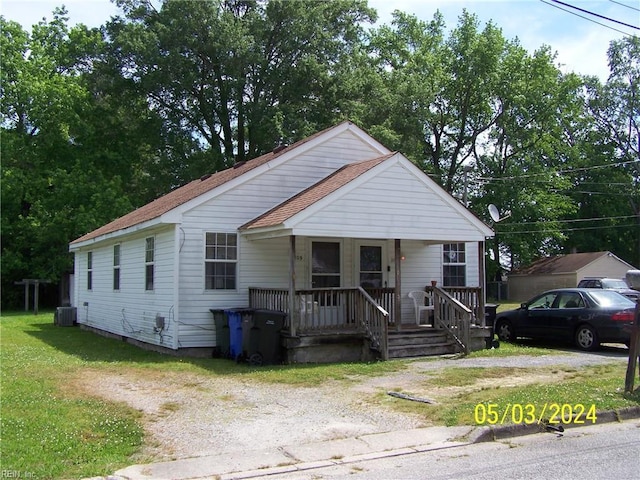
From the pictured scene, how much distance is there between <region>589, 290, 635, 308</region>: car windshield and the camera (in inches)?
560

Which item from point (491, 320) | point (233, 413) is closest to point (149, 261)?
point (233, 413)

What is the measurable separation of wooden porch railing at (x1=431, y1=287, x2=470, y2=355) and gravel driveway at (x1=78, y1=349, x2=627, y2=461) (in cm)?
170

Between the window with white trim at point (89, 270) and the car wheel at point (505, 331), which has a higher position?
the window with white trim at point (89, 270)

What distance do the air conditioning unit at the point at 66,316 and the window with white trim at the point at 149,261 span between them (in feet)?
29.1

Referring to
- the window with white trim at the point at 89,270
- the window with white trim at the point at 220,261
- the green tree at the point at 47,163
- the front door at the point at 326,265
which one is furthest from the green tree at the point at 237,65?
the window with white trim at the point at 220,261

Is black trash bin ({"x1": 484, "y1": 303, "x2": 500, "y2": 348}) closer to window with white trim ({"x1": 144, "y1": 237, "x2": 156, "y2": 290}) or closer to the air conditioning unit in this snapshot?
window with white trim ({"x1": 144, "y1": 237, "x2": 156, "y2": 290})

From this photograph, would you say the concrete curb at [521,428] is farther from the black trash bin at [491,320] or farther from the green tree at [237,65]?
the green tree at [237,65]

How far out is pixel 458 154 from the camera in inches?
1861

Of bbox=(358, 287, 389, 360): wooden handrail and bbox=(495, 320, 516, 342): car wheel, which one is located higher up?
bbox=(358, 287, 389, 360): wooden handrail

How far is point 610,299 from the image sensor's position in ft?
47.3

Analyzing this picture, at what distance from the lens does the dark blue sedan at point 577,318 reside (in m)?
14.0

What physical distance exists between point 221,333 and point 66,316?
11625 mm

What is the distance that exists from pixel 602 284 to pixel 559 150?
24.5m

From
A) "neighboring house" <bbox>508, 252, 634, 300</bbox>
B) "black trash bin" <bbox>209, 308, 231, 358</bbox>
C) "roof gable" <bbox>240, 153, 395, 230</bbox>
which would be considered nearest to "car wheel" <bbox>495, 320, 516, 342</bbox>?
"roof gable" <bbox>240, 153, 395, 230</bbox>
